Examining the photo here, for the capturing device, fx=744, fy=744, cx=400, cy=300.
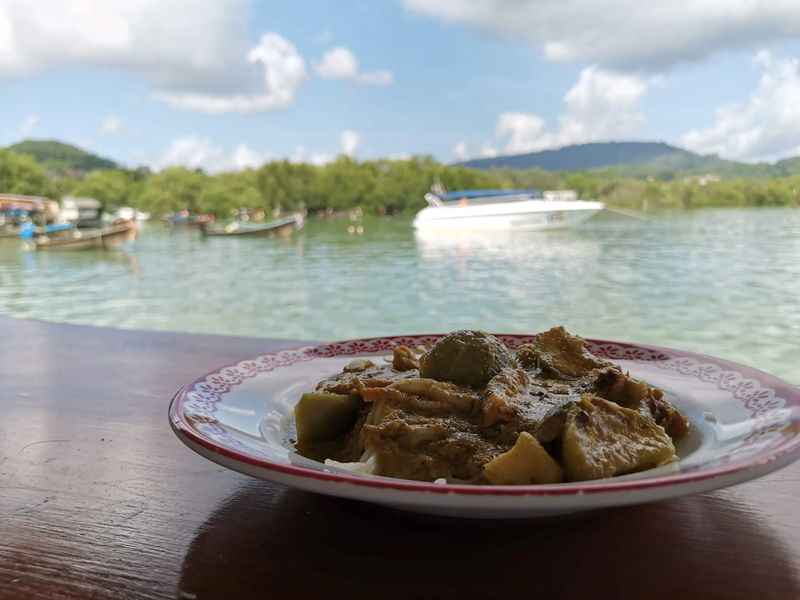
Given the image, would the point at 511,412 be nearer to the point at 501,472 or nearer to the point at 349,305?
the point at 501,472

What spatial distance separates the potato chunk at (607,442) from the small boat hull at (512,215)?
1784 cm

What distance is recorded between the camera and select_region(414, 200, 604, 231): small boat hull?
17969 mm

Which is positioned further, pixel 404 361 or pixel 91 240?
pixel 91 240

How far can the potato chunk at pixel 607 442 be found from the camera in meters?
0.42

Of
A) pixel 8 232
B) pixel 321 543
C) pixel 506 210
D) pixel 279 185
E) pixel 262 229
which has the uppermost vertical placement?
pixel 321 543

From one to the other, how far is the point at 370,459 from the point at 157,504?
0.15 metres

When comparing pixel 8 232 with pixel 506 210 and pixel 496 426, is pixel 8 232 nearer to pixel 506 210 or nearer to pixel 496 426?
pixel 506 210

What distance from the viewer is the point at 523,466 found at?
413 mm

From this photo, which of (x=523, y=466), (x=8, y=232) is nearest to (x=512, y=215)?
(x=8, y=232)

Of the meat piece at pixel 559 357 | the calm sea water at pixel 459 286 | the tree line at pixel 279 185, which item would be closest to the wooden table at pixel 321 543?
the meat piece at pixel 559 357

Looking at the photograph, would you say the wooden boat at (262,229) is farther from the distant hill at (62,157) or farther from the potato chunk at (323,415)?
the potato chunk at (323,415)

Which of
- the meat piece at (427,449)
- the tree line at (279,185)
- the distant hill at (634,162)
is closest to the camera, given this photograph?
the meat piece at (427,449)

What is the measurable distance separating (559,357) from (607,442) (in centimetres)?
17

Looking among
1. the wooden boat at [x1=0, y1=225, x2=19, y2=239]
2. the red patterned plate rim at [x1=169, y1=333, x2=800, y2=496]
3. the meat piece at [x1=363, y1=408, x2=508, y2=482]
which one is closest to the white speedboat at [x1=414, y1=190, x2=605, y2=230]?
the wooden boat at [x1=0, y1=225, x2=19, y2=239]
